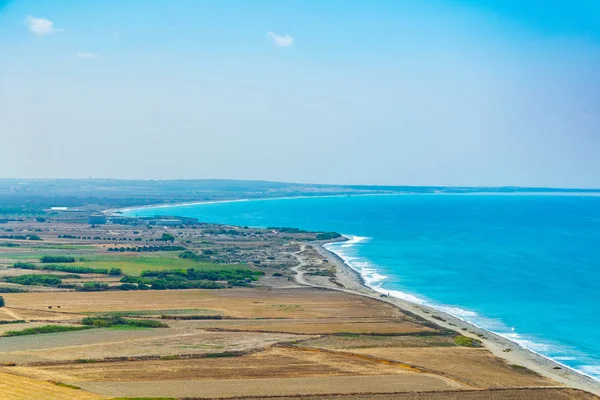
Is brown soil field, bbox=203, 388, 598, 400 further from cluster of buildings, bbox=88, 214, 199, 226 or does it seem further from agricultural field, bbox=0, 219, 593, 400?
cluster of buildings, bbox=88, 214, 199, 226

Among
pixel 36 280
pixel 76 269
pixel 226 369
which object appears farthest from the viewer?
pixel 76 269

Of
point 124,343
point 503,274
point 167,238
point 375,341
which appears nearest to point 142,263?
point 167,238

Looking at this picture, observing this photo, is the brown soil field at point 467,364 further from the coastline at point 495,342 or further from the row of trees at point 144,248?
the row of trees at point 144,248

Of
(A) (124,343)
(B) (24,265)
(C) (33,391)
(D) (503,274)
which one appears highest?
(D) (503,274)

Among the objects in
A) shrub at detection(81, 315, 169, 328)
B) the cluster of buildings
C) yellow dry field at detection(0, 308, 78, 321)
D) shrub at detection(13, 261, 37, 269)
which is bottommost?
yellow dry field at detection(0, 308, 78, 321)

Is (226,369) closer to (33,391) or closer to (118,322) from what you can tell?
(33,391)

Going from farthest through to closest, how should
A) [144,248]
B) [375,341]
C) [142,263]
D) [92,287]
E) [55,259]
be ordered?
[144,248], [142,263], [55,259], [92,287], [375,341]

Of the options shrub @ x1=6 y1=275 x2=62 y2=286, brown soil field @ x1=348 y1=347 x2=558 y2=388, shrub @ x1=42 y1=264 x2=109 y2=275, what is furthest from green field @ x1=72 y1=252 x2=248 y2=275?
brown soil field @ x1=348 y1=347 x2=558 y2=388
